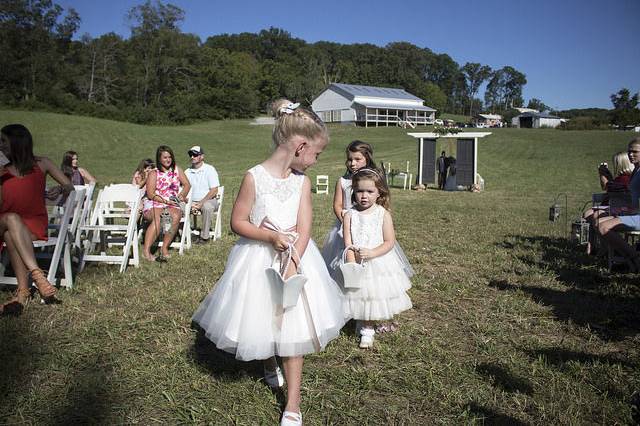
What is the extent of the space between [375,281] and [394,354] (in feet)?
2.08

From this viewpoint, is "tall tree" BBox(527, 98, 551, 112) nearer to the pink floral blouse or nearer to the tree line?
the tree line

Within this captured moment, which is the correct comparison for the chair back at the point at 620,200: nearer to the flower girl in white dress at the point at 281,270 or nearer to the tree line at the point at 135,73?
the flower girl in white dress at the point at 281,270

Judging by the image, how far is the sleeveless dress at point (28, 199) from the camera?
16.9 ft

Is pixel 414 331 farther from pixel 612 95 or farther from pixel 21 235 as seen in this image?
pixel 612 95

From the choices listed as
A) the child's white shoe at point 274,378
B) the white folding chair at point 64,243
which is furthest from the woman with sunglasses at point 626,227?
the white folding chair at point 64,243

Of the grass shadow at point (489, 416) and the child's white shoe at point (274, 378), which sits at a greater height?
the child's white shoe at point (274, 378)

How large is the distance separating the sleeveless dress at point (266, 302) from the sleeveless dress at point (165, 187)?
511cm

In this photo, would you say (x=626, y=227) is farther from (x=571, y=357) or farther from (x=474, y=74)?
(x=474, y=74)

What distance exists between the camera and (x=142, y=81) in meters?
68.5

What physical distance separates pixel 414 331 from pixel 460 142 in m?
18.2

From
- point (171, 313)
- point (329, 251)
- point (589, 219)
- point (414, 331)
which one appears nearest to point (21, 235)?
point (171, 313)

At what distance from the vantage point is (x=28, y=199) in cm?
525

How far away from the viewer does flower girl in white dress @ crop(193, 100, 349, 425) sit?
117 inches

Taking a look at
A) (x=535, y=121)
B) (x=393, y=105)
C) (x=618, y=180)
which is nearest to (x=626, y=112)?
(x=535, y=121)
